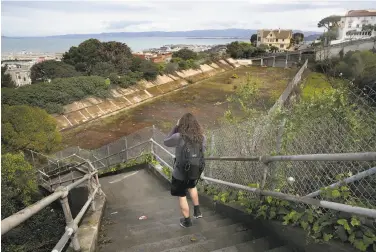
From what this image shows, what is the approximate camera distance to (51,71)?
90.9 ft

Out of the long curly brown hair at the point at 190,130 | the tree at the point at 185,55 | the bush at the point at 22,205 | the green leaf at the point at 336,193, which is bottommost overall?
the bush at the point at 22,205

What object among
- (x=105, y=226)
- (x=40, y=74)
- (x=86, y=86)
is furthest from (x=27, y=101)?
(x=105, y=226)

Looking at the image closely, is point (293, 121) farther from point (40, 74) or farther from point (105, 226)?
point (40, 74)

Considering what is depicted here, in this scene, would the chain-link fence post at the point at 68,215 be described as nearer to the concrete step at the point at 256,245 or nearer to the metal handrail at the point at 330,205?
the concrete step at the point at 256,245

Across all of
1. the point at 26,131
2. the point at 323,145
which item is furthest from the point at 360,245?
the point at 26,131

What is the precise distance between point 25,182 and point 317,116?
897cm

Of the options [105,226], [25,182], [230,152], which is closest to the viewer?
[105,226]

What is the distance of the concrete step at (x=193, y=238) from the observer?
297cm

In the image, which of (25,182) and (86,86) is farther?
(86,86)

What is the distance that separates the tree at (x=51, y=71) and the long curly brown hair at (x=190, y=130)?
27.5 metres

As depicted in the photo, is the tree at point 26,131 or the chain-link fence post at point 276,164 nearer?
the chain-link fence post at point 276,164

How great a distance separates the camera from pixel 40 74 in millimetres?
28453

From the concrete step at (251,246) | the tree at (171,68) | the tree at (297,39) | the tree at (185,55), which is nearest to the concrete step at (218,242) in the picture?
the concrete step at (251,246)

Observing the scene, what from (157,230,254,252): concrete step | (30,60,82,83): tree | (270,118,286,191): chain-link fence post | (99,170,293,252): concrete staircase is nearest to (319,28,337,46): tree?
(30,60,82,83): tree
